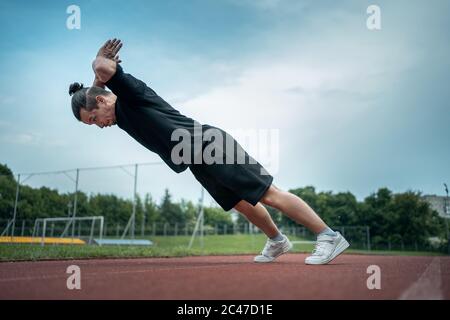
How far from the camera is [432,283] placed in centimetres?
194

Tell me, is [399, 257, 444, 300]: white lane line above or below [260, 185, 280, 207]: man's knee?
below

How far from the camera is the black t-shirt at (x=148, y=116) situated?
9.30 feet

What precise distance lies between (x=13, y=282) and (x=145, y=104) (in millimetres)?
1407

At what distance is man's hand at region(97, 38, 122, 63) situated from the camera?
9.38 feet

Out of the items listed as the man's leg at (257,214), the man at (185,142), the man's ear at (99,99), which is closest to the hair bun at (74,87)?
the man at (185,142)

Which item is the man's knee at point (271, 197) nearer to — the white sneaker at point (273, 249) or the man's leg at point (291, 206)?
the man's leg at point (291, 206)

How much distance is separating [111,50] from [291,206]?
65.8 inches

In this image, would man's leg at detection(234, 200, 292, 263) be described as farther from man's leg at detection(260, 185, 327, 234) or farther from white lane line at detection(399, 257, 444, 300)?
white lane line at detection(399, 257, 444, 300)

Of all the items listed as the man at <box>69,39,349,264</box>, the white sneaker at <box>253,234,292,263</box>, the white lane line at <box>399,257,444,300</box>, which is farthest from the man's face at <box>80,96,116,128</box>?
the white lane line at <box>399,257,444,300</box>

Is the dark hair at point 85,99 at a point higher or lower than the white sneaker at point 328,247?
higher

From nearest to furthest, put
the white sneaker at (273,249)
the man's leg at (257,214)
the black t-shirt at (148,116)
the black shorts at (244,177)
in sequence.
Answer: the black shorts at (244,177)
the black t-shirt at (148,116)
the man's leg at (257,214)
the white sneaker at (273,249)

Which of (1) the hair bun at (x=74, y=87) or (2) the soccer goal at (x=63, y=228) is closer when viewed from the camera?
(1) the hair bun at (x=74, y=87)

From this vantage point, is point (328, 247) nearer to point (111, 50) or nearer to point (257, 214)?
point (257, 214)

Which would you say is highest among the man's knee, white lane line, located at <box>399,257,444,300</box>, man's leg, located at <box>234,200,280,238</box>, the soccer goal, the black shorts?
the black shorts
